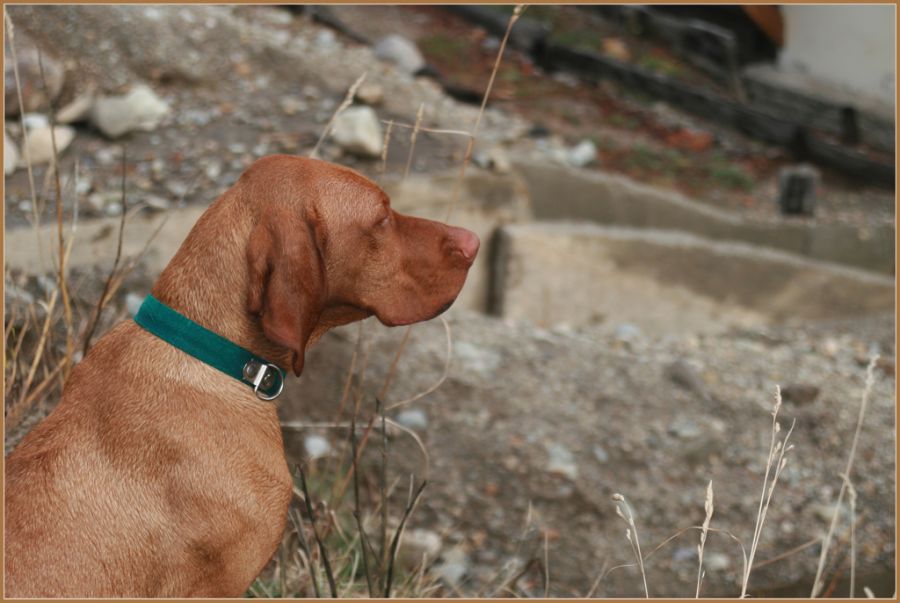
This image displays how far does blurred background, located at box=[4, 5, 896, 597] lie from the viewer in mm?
3918

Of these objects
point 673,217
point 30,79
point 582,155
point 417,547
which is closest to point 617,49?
point 582,155

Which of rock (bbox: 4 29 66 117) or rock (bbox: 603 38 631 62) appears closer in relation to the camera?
rock (bbox: 4 29 66 117)

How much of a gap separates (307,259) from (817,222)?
19.7 feet

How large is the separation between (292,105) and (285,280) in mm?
4212

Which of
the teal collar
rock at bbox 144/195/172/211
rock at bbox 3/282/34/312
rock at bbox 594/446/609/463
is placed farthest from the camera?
rock at bbox 144/195/172/211

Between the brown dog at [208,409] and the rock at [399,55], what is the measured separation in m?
5.23

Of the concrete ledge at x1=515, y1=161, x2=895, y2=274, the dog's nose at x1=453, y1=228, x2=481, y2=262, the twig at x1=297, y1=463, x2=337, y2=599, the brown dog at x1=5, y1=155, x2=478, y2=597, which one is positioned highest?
the dog's nose at x1=453, y1=228, x2=481, y2=262

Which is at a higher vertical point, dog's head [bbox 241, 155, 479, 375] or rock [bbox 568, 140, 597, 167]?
dog's head [bbox 241, 155, 479, 375]

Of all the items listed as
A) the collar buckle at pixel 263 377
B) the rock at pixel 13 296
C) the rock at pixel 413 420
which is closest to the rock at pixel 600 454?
the rock at pixel 413 420

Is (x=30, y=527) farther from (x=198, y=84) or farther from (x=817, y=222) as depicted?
(x=817, y=222)

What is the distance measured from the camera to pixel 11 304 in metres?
3.56

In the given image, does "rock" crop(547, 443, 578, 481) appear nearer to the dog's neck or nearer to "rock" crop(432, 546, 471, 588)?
"rock" crop(432, 546, 471, 588)

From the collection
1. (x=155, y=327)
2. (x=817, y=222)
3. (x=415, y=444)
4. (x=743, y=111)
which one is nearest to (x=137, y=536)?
(x=155, y=327)

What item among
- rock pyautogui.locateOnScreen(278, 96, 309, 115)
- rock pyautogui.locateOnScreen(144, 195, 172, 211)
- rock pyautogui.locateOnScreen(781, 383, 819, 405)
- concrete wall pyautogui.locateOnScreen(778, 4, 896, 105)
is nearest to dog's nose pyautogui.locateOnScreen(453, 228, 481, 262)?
rock pyautogui.locateOnScreen(144, 195, 172, 211)
